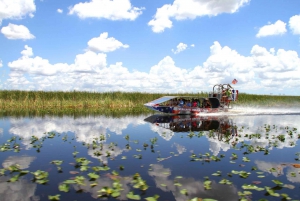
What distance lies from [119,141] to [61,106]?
2590 centimetres

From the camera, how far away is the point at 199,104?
96.9 ft

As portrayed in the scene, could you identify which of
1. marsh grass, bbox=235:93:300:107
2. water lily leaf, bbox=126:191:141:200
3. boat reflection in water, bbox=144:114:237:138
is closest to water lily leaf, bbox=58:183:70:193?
water lily leaf, bbox=126:191:141:200

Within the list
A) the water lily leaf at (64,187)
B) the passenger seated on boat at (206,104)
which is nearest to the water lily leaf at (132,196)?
the water lily leaf at (64,187)

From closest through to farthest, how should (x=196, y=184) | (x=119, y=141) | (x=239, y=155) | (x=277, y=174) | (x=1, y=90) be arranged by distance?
(x=196, y=184)
(x=277, y=174)
(x=239, y=155)
(x=119, y=141)
(x=1, y=90)

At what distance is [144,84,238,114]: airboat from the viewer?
88.7 ft

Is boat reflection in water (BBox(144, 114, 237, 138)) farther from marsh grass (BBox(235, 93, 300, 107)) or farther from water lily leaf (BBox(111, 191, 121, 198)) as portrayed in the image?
marsh grass (BBox(235, 93, 300, 107))

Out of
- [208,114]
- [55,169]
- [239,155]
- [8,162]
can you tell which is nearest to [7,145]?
[8,162]

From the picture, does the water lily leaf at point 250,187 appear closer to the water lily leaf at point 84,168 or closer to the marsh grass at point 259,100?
the water lily leaf at point 84,168

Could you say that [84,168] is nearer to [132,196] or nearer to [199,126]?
[132,196]

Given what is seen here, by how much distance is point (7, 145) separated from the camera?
11.7 metres

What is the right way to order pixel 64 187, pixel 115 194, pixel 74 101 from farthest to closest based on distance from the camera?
pixel 74 101 < pixel 64 187 < pixel 115 194

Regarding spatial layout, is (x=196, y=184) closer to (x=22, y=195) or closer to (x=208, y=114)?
(x=22, y=195)

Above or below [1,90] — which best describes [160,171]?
below

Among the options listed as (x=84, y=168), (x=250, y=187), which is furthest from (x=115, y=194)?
(x=250, y=187)
